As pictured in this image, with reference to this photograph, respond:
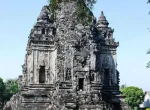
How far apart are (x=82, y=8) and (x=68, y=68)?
20.3ft

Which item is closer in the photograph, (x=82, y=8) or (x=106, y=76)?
(x=106, y=76)

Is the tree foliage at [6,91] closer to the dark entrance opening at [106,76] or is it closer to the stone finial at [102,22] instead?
the stone finial at [102,22]

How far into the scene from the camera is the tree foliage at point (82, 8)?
24.3 meters

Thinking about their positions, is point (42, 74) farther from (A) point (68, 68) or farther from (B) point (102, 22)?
(B) point (102, 22)

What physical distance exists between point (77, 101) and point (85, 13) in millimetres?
8380

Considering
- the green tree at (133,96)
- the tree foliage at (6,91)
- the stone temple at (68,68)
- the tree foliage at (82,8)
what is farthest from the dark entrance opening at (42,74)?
the green tree at (133,96)

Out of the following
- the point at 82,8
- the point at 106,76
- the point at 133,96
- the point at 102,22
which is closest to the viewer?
the point at 106,76

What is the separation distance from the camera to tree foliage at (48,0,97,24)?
24266 millimetres

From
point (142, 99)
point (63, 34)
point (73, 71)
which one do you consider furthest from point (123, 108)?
point (142, 99)

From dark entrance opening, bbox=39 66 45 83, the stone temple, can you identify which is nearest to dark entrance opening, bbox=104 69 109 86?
the stone temple

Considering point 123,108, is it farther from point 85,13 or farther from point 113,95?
point 85,13

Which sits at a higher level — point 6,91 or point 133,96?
point 6,91

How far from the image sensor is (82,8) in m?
25.3

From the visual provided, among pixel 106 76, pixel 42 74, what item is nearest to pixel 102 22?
pixel 106 76
